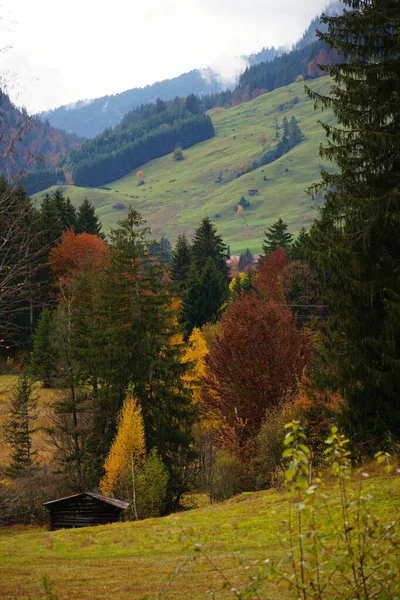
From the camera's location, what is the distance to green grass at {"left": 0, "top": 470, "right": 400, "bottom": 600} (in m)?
12.6

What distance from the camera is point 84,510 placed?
30.7 meters

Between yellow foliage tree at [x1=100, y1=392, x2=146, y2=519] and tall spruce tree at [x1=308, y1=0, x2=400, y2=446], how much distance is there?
15491 mm

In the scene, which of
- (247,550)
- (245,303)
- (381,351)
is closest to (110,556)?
(247,550)

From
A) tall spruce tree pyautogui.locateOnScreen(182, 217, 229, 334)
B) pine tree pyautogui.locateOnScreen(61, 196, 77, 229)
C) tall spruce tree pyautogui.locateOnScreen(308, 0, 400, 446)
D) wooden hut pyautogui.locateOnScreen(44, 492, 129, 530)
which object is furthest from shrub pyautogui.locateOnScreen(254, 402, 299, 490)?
pine tree pyautogui.locateOnScreen(61, 196, 77, 229)

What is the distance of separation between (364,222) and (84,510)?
21.7m

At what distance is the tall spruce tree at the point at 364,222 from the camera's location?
16.5 m

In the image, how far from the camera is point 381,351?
1670 cm

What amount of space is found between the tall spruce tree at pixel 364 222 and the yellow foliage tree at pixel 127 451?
1549cm

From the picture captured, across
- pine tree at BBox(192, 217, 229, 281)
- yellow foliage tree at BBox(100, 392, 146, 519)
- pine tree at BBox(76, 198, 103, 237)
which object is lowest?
yellow foliage tree at BBox(100, 392, 146, 519)

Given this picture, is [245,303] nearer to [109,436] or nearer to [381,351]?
[109,436]

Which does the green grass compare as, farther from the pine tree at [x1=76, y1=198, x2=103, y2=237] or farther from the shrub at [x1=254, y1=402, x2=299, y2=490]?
the pine tree at [x1=76, y1=198, x2=103, y2=237]

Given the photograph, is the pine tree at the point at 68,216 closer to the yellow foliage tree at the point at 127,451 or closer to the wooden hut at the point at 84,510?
the yellow foliage tree at the point at 127,451

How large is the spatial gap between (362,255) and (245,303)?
19345mm

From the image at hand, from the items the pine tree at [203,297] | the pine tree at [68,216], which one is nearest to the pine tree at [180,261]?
the pine tree at [203,297]
